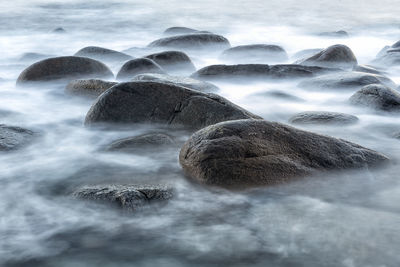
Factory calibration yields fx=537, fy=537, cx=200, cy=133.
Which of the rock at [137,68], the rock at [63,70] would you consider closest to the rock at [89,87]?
the rock at [63,70]

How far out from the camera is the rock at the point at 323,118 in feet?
16.4

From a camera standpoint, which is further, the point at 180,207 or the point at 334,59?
the point at 334,59

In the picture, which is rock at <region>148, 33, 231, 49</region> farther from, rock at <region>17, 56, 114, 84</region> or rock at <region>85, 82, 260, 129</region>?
rock at <region>85, 82, 260, 129</region>

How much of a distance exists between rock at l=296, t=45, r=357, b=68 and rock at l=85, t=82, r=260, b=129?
156 inches

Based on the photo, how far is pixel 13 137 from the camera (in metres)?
4.45

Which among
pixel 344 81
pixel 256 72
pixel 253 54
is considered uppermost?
pixel 344 81

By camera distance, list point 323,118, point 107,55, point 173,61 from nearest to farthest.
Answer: point 323,118 < point 173,61 < point 107,55

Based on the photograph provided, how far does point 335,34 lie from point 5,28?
832 cm

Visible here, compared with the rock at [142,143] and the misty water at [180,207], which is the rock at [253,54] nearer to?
the misty water at [180,207]

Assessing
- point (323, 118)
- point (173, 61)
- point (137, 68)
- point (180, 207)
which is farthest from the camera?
point (173, 61)

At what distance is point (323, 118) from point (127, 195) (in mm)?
2525

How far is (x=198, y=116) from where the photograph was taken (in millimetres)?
4574

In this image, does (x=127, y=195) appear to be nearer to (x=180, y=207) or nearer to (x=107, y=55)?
(x=180, y=207)

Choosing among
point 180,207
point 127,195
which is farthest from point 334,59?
point 127,195
